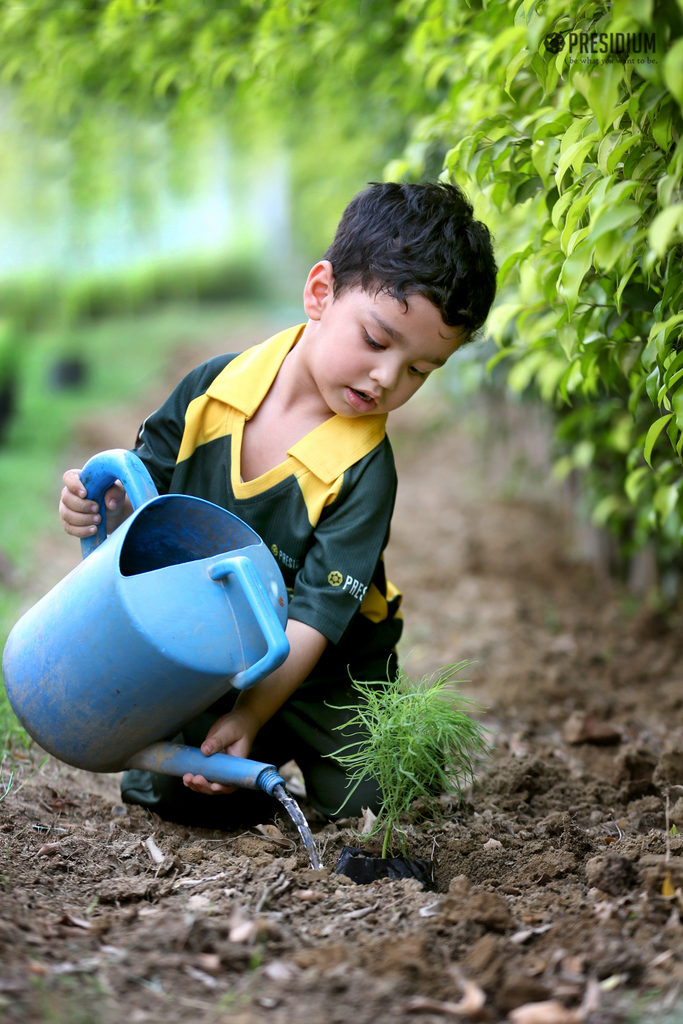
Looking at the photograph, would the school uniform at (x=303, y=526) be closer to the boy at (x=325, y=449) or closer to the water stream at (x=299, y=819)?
the boy at (x=325, y=449)

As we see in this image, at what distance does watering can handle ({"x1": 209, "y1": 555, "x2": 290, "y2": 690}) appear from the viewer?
4.71 ft

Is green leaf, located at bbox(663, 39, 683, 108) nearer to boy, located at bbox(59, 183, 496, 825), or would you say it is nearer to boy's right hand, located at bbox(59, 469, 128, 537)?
boy, located at bbox(59, 183, 496, 825)

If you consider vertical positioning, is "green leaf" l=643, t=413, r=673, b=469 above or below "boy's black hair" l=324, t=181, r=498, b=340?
below

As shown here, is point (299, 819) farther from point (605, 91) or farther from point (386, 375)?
point (605, 91)

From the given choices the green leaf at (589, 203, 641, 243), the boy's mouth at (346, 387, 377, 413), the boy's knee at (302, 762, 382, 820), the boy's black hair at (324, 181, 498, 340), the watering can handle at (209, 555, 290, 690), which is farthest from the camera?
the boy's knee at (302, 762, 382, 820)

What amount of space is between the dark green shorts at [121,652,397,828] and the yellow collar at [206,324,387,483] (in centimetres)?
47

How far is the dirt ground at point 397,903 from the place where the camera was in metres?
1.10

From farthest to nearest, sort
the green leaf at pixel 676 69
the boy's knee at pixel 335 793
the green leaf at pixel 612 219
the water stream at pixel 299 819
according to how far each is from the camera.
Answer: the boy's knee at pixel 335 793, the water stream at pixel 299 819, the green leaf at pixel 612 219, the green leaf at pixel 676 69

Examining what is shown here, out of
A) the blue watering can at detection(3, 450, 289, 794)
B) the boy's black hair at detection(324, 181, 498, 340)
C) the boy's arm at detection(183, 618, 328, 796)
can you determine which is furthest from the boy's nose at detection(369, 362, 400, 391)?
the boy's arm at detection(183, 618, 328, 796)

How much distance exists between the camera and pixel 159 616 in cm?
145

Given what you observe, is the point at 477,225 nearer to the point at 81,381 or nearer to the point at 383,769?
the point at 383,769

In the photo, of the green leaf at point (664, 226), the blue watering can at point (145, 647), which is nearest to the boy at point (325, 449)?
the blue watering can at point (145, 647)

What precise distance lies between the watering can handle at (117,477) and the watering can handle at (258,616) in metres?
0.24

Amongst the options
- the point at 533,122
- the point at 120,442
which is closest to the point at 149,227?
the point at 120,442
